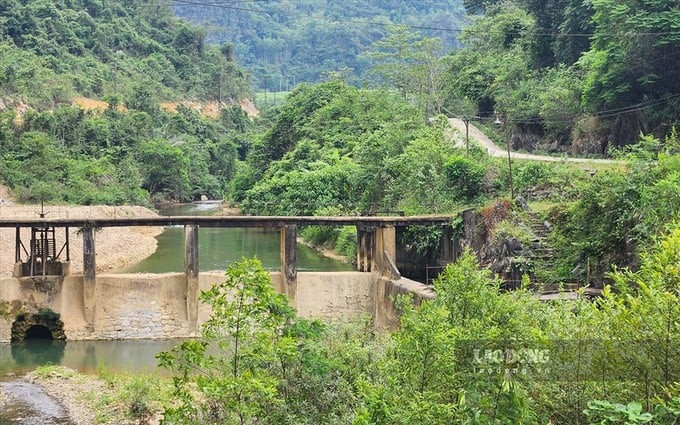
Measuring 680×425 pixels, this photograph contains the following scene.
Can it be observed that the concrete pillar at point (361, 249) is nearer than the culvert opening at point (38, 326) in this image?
No

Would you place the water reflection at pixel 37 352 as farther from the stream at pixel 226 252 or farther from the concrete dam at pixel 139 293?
the stream at pixel 226 252

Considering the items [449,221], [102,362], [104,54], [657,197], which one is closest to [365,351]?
[657,197]

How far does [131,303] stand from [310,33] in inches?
6307

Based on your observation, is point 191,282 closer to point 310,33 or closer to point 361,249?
point 361,249

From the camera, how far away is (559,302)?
1188 centimetres

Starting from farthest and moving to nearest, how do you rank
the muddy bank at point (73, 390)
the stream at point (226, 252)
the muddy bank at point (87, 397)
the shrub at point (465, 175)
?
the stream at point (226, 252)
the shrub at point (465, 175)
the muddy bank at point (73, 390)
the muddy bank at point (87, 397)

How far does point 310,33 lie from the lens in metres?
182

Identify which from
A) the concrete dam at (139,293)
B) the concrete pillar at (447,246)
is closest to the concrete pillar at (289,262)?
the concrete dam at (139,293)

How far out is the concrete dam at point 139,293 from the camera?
2739cm

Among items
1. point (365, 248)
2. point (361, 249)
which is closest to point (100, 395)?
point (365, 248)

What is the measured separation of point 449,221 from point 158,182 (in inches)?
Result: 1786

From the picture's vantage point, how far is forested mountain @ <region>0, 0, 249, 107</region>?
74.0 metres

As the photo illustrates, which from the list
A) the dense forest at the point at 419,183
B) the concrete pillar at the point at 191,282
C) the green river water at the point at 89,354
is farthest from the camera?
the concrete pillar at the point at 191,282

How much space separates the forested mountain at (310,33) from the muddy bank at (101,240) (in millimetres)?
112887
